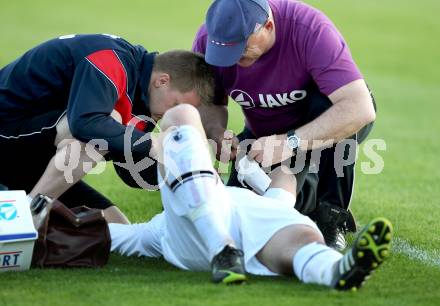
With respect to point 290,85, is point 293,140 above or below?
below

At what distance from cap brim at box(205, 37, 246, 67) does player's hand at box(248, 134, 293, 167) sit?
0.48 metres

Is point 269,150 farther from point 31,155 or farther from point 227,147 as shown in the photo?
point 31,155

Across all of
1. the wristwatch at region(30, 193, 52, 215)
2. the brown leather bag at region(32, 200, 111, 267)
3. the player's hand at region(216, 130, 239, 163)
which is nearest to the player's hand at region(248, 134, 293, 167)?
the player's hand at region(216, 130, 239, 163)

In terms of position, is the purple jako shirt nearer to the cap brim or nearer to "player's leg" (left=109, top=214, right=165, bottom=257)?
the cap brim

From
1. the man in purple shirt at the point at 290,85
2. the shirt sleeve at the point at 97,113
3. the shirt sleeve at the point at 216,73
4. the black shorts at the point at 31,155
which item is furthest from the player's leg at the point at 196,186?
the black shorts at the point at 31,155

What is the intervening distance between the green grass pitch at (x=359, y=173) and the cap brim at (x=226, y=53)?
3.82ft

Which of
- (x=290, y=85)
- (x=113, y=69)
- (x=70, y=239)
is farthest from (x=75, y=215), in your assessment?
(x=290, y=85)

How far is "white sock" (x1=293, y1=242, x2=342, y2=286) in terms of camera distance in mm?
4016

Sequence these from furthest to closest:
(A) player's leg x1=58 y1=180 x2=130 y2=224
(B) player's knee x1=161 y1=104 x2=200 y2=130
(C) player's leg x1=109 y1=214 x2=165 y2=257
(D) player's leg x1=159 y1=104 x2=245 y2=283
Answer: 1. (A) player's leg x1=58 y1=180 x2=130 y2=224
2. (C) player's leg x1=109 y1=214 x2=165 y2=257
3. (B) player's knee x1=161 y1=104 x2=200 y2=130
4. (D) player's leg x1=159 y1=104 x2=245 y2=283

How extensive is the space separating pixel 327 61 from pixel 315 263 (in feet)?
5.20

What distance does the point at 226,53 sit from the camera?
16.9ft

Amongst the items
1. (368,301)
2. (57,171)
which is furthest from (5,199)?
(368,301)

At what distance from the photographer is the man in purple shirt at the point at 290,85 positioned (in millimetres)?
5172

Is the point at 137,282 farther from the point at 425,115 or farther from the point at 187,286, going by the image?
the point at 425,115
